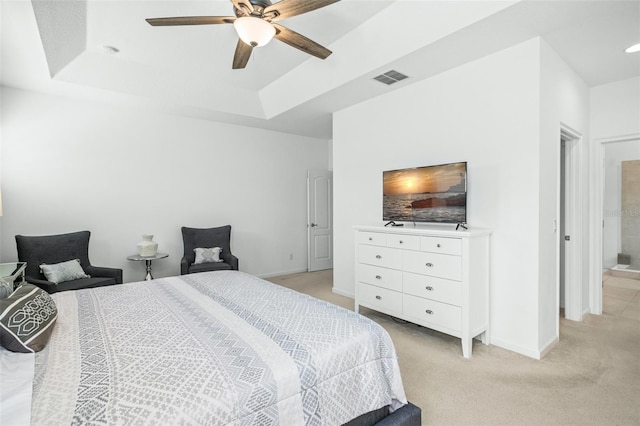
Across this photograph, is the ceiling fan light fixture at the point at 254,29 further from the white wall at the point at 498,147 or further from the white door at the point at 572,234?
the white door at the point at 572,234

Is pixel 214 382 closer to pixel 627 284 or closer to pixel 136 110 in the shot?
pixel 136 110

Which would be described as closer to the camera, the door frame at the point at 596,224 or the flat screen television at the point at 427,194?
the flat screen television at the point at 427,194

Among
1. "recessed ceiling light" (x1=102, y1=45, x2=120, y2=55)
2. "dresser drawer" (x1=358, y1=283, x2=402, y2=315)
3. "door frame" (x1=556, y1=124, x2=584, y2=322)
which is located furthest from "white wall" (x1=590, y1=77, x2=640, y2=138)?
"recessed ceiling light" (x1=102, y1=45, x2=120, y2=55)

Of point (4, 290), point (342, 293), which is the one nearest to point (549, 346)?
point (342, 293)

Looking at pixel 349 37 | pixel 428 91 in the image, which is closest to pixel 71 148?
pixel 349 37

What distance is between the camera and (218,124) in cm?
512

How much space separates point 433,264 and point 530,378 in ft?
3.53

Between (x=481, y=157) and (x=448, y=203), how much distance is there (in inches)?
21.3

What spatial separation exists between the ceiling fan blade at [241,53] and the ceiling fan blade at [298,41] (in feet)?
0.92

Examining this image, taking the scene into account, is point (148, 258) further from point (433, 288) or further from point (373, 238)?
point (433, 288)

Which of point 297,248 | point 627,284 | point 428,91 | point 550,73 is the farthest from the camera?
point 297,248

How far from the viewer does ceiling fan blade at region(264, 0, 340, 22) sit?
192 centimetres

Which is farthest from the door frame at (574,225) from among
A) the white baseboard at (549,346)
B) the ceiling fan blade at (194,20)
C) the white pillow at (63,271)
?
the white pillow at (63,271)

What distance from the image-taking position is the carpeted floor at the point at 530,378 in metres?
1.95
